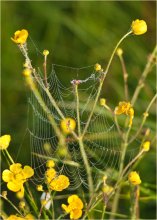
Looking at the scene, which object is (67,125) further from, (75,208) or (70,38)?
(70,38)

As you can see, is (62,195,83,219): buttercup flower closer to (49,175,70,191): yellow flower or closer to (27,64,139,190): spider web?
(49,175,70,191): yellow flower

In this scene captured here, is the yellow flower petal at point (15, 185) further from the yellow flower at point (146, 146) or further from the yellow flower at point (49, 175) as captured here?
the yellow flower at point (146, 146)

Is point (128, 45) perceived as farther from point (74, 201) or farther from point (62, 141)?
point (74, 201)

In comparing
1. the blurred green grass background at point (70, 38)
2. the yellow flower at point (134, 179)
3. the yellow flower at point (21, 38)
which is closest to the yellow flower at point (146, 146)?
the yellow flower at point (134, 179)

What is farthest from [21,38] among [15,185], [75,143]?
[75,143]

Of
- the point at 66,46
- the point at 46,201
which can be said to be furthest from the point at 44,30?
the point at 46,201

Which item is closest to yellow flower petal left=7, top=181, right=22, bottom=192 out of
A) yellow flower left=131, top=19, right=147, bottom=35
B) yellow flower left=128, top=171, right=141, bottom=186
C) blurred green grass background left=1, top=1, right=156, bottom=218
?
yellow flower left=128, top=171, right=141, bottom=186
